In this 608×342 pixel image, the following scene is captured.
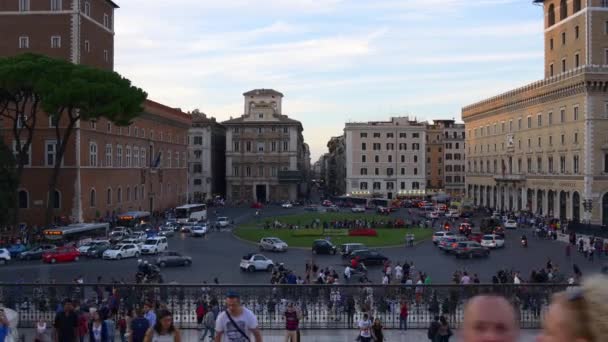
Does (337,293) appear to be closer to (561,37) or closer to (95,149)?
(95,149)

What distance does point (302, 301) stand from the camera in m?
15.5

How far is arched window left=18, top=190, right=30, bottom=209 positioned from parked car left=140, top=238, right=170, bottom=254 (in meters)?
15.4

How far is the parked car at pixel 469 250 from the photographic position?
109ft

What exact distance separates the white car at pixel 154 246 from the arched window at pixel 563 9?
37.7 meters

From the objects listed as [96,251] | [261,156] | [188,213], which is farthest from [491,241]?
[261,156]

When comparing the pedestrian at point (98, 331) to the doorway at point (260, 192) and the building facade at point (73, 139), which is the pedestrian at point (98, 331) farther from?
the doorway at point (260, 192)

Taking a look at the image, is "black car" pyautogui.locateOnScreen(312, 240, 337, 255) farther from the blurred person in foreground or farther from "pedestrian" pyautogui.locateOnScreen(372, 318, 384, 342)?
the blurred person in foreground

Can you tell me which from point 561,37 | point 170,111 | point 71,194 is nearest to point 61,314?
point 71,194

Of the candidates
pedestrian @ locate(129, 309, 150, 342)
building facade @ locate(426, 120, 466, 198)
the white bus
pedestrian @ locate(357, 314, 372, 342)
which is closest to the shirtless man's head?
pedestrian @ locate(129, 309, 150, 342)

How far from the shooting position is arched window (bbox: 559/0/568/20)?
55328 millimetres

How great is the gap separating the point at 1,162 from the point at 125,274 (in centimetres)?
1487

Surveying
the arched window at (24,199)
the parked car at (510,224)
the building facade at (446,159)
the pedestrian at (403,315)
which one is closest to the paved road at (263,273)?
the parked car at (510,224)

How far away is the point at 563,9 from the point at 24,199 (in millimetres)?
43070

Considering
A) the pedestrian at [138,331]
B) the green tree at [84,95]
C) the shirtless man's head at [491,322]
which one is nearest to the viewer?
the shirtless man's head at [491,322]
